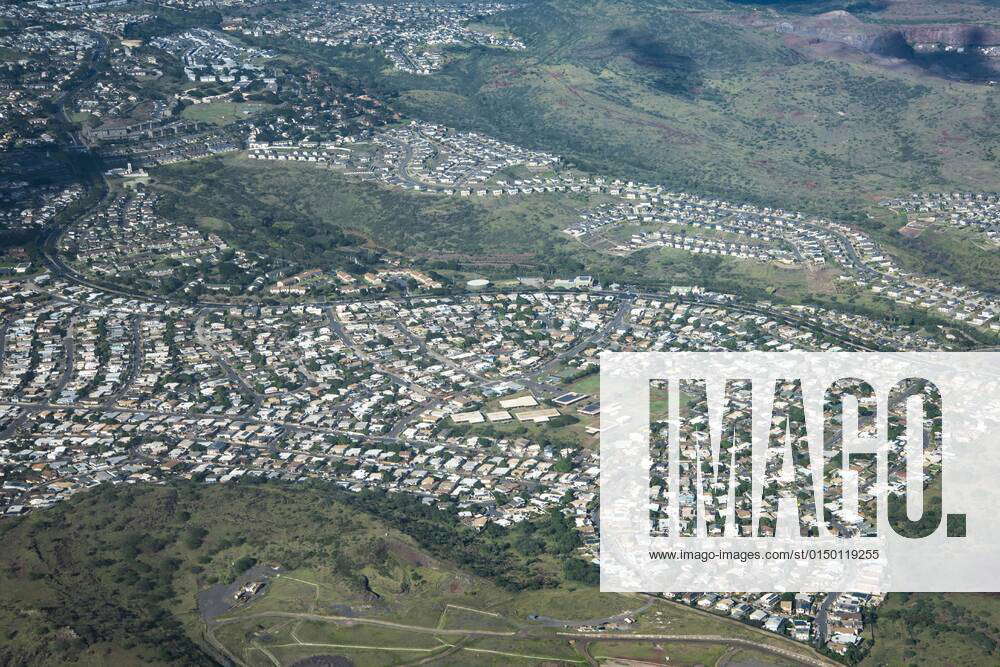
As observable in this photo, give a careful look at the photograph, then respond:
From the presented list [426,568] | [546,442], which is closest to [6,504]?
[426,568]

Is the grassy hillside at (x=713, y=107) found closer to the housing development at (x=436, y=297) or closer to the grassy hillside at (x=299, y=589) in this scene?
the housing development at (x=436, y=297)

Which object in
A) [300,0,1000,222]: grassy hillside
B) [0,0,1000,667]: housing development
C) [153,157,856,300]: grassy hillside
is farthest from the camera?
[300,0,1000,222]: grassy hillside

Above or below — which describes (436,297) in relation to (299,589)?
below

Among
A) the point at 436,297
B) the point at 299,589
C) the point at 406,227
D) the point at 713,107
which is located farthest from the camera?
the point at 713,107

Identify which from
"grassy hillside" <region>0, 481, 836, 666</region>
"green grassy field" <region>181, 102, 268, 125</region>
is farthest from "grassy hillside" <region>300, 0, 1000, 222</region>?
"grassy hillside" <region>0, 481, 836, 666</region>

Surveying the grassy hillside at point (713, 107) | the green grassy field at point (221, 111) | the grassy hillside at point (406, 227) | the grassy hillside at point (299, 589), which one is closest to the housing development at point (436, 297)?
the grassy hillside at point (299, 589)

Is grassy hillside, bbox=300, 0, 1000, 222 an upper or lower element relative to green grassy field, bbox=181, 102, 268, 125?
upper

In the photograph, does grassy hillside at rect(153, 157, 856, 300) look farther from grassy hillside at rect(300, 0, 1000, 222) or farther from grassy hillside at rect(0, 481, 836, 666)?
grassy hillside at rect(0, 481, 836, 666)

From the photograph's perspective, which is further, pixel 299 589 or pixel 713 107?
pixel 713 107

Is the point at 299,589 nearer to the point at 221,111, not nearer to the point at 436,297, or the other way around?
the point at 436,297

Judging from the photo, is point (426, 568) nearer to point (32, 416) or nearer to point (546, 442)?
point (546, 442)

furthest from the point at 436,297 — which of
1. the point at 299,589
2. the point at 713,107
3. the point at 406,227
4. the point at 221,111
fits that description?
the point at 713,107
